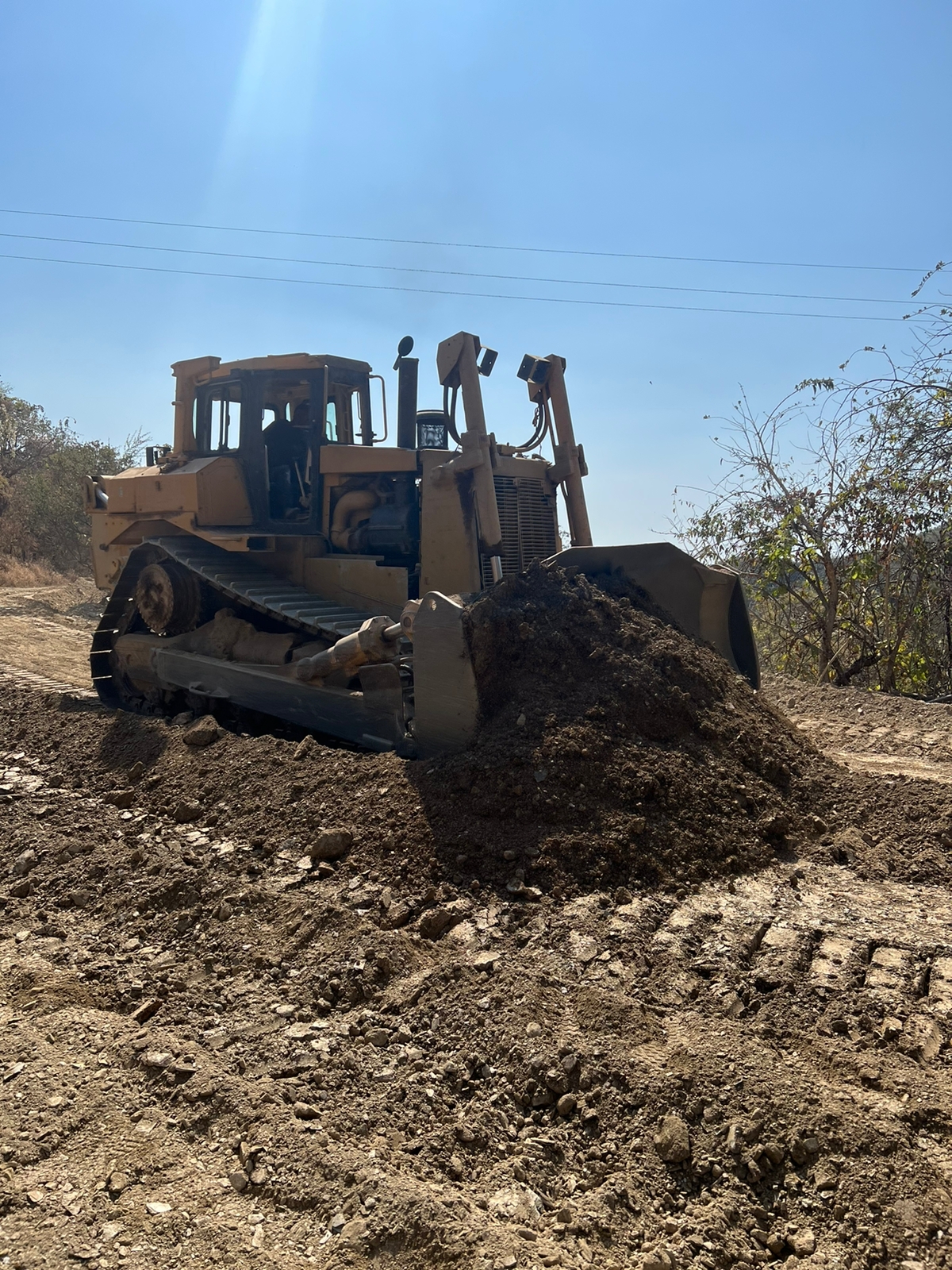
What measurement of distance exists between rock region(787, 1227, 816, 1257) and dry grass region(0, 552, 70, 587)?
64.3 ft

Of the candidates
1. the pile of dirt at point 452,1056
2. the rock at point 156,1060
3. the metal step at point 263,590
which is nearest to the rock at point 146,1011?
the pile of dirt at point 452,1056

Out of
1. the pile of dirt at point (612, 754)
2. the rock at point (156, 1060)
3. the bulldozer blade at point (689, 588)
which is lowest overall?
the rock at point (156, 1060)

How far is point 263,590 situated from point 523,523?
6.73 ft

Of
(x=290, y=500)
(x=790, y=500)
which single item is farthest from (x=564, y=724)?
(x=790, y=500)

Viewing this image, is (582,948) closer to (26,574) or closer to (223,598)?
(223,598)

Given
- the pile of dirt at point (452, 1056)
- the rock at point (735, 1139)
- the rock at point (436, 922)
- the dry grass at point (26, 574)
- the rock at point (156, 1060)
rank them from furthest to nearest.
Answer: the dry grass at point (26, 574) → the rock at point (436, 922) → the rock at point (156, 1060) → the rock at point (735, 1139) → the pile of dirt at point (452, 1056)

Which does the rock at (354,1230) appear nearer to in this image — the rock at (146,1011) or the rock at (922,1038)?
the rock at (146,1011)

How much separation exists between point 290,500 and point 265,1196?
6034 mm

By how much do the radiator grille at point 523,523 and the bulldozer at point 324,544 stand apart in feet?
0.05

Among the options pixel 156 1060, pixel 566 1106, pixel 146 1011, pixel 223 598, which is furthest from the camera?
pixel 223 598

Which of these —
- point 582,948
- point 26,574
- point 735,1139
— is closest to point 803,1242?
point 735,1139

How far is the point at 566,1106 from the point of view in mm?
2436

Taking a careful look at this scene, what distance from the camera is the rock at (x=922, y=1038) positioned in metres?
2.53

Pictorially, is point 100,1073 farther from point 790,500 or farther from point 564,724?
point 790,500
